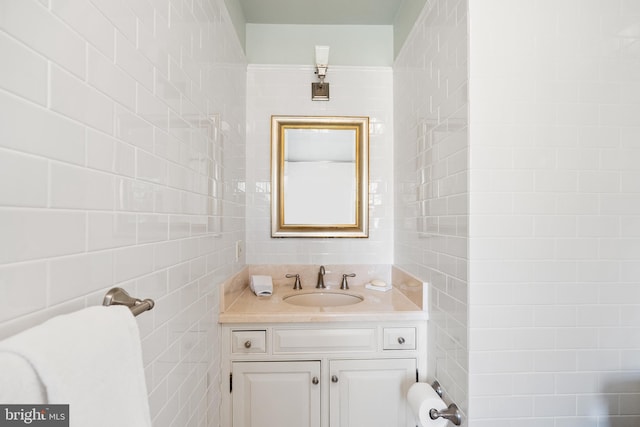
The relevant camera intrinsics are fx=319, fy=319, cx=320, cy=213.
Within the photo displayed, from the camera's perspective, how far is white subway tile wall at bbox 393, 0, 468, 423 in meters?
1.12

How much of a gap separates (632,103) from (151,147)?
61.1 inches

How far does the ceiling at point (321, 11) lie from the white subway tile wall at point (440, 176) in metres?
0.38

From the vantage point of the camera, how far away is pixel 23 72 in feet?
1.50

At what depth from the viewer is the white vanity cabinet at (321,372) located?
4.88 ft

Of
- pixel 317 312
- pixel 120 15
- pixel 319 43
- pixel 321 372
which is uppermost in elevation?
pixel 319 43

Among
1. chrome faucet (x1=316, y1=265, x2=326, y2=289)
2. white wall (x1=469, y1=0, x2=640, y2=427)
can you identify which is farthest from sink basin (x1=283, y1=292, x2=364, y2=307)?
white wall (x1=469, y1=0, x2=640, y2=427)

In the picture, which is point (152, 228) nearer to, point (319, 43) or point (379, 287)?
point (379, 287)

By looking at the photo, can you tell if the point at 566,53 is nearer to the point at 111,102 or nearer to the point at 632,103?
the point at 632,103

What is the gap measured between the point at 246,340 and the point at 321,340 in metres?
0.35

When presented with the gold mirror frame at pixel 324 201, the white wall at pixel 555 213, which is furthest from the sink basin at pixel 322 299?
the white wall at pixel 555 213

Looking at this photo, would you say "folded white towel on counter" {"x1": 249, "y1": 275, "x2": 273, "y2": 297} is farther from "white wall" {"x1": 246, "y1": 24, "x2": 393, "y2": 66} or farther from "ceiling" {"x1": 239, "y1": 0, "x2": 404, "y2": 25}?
"ceiling" {"x1": 239, "y1": 0, "x2": 404, "y2": 25}

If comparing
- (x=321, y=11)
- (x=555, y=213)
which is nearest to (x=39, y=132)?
(x=555, y=213)

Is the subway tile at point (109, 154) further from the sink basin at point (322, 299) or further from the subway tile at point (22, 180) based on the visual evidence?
the sink basin at point (322, 299)

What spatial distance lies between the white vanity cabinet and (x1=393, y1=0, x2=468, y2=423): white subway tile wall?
0.58ft
